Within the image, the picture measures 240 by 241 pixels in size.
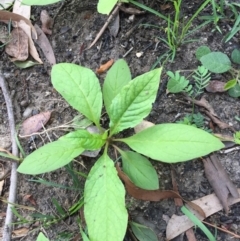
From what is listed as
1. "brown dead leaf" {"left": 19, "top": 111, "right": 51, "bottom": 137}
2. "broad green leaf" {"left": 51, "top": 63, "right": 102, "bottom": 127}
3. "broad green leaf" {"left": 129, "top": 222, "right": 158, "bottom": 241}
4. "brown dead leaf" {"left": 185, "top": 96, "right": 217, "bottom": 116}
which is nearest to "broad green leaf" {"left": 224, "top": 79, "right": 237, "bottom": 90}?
"brown dead leaf" {"left": 185, "top": 96, "right": 217, "bottom": 116}

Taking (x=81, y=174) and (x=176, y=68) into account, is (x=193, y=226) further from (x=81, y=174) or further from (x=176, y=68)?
(x=176, y=68)

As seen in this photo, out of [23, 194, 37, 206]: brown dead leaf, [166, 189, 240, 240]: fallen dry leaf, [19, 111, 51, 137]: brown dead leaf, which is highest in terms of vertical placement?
[19, 111, 51, 137]: brown dead leaf

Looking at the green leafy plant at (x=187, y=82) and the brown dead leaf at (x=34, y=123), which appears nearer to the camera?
the green leafy plant at (x=187, y=82)

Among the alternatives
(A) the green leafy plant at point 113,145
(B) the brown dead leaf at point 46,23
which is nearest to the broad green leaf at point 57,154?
(A) the green leafy plant at point 113,145

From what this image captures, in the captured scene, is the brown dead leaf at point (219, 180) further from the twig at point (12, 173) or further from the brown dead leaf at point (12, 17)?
the brown dead leaf at point (12, 17)

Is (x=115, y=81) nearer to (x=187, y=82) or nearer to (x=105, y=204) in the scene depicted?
(x=187, y=82)

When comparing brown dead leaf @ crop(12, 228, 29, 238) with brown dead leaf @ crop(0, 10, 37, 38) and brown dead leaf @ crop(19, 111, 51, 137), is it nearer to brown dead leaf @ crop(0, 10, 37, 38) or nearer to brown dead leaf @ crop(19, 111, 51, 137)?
brown dead leaf @ crop(19, 111, 51, 137)
